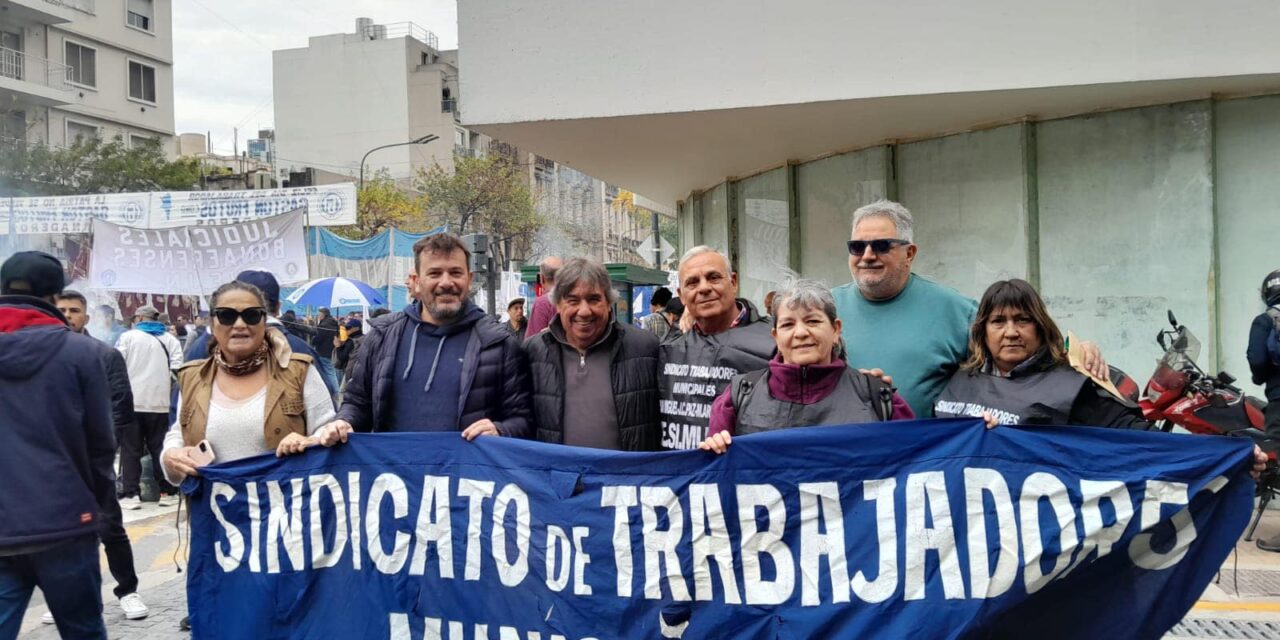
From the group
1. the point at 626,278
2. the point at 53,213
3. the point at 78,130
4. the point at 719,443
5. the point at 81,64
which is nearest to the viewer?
the point at 719,443

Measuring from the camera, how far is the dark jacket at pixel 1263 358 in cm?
574

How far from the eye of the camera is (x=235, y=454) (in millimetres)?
3703

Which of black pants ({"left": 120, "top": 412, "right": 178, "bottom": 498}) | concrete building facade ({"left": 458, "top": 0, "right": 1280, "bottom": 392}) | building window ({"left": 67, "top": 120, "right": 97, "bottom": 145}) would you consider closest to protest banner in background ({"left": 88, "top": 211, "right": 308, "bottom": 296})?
black pants ({"left": 120, "top": 412, "right": 178, "bottom": 498})

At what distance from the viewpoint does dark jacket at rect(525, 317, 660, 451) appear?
3589mm

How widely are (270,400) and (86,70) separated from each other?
143 ft

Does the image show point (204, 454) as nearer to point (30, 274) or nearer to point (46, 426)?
point (46, 426)

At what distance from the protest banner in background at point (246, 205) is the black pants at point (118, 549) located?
14583 millimetres

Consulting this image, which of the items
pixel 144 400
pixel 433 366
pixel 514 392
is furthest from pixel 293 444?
pixel 144 400

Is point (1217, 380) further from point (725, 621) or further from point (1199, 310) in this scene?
point (725, 621)

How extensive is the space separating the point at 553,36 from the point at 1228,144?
598cm

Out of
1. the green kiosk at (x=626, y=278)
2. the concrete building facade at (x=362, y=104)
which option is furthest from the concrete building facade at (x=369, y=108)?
the green kiosk at (x=626, y=278)

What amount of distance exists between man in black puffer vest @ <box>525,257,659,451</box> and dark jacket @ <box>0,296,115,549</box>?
184cm

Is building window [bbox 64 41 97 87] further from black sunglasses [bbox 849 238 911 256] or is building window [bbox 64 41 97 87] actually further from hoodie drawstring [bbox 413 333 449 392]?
black sunglasses [bbox 849 238 911 256]

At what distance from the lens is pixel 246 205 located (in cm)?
1988
